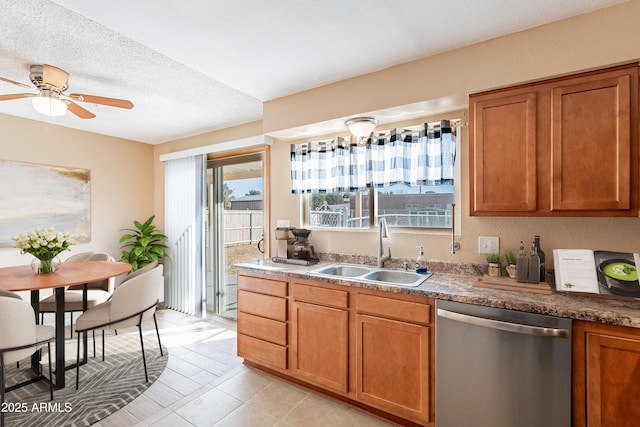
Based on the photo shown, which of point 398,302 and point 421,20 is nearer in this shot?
point 421,20

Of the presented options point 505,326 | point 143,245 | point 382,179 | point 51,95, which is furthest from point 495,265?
point 143,245

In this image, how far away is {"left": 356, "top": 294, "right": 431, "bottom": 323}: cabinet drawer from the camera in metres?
1.81

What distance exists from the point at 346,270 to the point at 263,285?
2.38 ft

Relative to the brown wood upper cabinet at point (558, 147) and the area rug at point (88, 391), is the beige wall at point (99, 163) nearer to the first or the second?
the area rug at point (88, 391)

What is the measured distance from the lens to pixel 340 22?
1.74 metres

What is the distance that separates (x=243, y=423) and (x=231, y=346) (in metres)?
1.27

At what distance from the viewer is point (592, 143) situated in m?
1.64

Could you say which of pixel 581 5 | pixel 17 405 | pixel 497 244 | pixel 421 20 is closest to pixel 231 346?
pixel 17 405

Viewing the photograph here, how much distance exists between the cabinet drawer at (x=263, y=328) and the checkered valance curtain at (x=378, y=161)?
4.16 feet

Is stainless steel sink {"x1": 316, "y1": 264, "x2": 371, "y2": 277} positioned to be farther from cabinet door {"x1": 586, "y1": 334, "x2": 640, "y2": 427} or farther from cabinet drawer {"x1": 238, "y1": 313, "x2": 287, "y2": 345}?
cabinet door {"x1": 586, "y1": 334, "x2": 640, "y2": 427}

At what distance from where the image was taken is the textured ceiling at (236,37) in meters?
1.61

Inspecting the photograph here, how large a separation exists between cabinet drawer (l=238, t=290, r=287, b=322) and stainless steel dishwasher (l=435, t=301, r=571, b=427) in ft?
3.96

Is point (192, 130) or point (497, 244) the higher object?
point (192, 130)

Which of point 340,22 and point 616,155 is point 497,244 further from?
point 340,22
